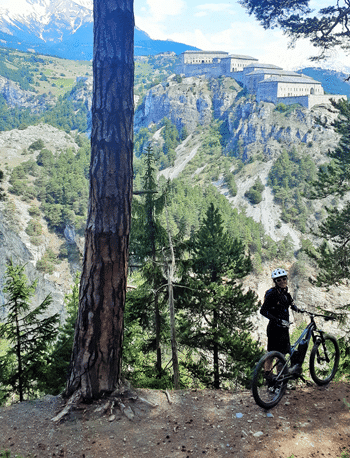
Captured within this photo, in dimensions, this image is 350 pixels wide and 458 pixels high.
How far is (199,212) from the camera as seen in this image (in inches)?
2820

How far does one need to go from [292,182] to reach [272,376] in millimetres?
91225

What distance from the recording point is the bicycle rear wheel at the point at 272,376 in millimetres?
4570

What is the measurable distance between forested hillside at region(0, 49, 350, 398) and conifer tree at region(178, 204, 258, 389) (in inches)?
1.9

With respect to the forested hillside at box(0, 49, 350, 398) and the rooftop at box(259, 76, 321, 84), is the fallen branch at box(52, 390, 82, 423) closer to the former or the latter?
the forested hillside at box(0, 49, 350, 398)

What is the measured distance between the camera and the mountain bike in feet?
15.1

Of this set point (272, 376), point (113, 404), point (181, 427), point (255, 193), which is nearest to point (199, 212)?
point (255, 193)

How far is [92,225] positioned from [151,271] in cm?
610

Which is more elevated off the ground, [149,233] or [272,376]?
[149,233]

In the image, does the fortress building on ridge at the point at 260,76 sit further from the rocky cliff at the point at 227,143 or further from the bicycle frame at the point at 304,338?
the bicycle frame at the point at 304,338

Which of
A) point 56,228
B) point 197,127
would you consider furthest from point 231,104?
point 56,228

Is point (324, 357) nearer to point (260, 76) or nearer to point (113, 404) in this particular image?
point (113, 404)

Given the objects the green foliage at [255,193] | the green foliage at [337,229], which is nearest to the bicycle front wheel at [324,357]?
the green foliage at [337,229]

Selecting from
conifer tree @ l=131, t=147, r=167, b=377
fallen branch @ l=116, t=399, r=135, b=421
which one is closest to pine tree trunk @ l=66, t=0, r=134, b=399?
fallen branch @ l=116, t=399, r=135, b=421

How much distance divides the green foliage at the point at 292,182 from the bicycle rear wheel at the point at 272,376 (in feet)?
266
